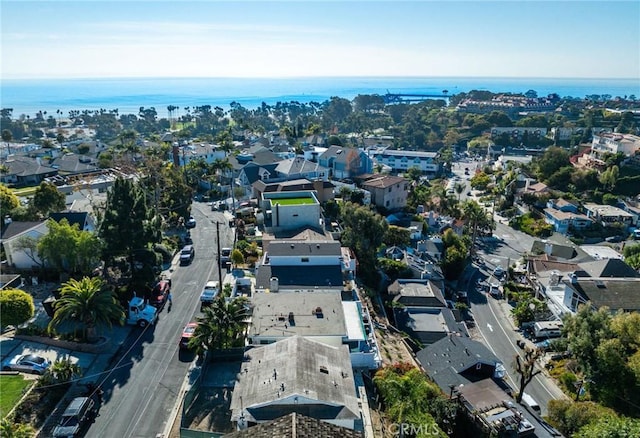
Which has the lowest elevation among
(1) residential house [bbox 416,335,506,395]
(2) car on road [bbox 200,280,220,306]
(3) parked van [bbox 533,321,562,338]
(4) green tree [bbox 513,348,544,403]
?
(3) parked van [bbox 533,321,562,338]

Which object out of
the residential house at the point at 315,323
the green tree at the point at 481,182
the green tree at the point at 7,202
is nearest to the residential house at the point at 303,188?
the residential house at the point at 315,323

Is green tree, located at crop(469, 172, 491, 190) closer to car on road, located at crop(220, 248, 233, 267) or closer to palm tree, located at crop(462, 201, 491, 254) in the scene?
palm tree, located at crop(462, 201, 491, 254)

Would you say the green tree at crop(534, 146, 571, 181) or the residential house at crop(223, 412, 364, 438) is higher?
the residential house at crop(223, 412, 364, 438)

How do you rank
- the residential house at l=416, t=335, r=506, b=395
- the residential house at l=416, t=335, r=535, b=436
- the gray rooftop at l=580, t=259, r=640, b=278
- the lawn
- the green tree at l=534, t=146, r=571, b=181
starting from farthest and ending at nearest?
1. the green tree at l=534, t=146, r=571, b=181
2. the gray rooftop at l=580, t=259, r=640, b=278
3. the residential house at l=416, t=335, r=506, b=395
4. the residential house at l=416, t=335, r=535, b=436
5. the lawn

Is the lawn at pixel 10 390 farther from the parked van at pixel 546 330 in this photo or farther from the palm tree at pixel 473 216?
the palm tree at pixel 473 216

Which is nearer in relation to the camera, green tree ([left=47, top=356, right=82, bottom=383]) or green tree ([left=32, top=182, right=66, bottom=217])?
green tree ([left=47, top=356, right=82, bottom=383])

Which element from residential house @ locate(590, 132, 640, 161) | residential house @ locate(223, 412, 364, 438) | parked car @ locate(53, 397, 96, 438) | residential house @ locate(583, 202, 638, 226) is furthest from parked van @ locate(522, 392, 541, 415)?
residential house @ locate(590, 132, 640, 161)

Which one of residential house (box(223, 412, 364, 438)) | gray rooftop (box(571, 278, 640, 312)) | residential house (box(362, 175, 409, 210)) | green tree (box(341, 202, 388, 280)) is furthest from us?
residential house (box(362, 175, 409, 210))
